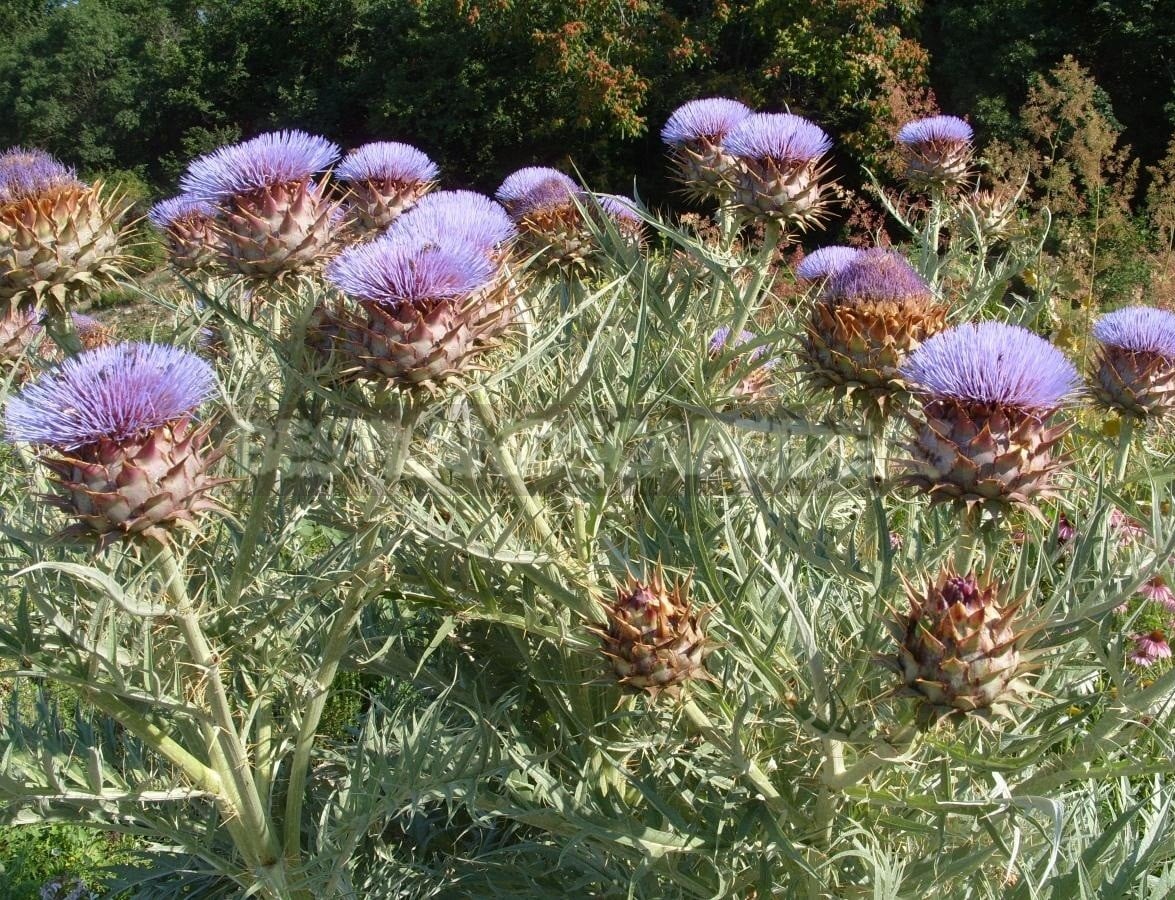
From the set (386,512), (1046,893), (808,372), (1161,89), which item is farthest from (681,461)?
(1161,89)

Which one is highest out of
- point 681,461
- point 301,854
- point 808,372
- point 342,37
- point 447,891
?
point 342,37

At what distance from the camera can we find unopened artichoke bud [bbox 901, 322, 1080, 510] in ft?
4.87

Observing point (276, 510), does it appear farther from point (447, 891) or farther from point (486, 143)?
point (486, 143)

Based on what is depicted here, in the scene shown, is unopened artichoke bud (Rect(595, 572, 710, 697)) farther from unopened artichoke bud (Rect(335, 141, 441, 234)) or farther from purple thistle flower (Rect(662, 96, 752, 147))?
purple thistle flower (Rect(662, 96, 752, 147))

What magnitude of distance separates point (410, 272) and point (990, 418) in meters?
0.90

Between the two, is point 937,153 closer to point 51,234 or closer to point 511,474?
Result: point 511,474

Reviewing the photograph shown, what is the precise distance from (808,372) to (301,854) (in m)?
1.23

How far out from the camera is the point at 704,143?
264 centimetres

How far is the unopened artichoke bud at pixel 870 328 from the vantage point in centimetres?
176

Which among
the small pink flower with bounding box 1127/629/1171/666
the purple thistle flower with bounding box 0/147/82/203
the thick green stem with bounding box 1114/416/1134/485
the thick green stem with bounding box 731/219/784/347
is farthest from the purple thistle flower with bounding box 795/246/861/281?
the purple thistle flower with bounding box 0/147/82/203

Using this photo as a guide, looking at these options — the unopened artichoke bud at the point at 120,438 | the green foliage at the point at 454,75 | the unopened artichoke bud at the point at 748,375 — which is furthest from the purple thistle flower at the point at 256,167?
the green foliage at the point at 454,75

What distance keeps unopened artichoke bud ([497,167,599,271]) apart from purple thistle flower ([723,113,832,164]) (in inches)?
15.8

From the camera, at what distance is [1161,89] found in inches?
419

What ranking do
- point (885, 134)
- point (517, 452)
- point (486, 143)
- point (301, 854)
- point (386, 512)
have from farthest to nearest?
point (486, 143) < point (885, 134) < point (517, 452) < point (301, 854) < point (386, 512)
